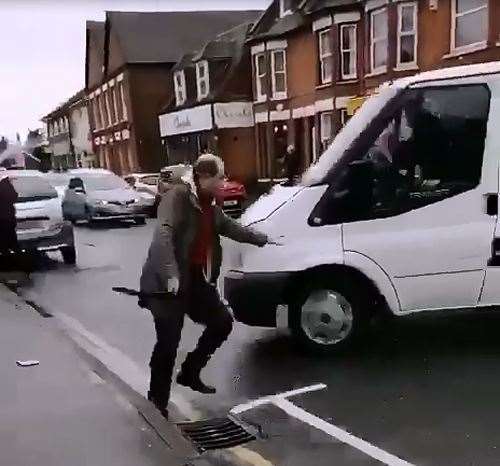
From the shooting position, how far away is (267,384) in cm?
561

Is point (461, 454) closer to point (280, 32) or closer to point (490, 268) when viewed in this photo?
point (490, 268)

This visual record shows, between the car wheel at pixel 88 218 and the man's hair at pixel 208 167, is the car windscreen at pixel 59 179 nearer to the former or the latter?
the car wheel at pixel 88 218

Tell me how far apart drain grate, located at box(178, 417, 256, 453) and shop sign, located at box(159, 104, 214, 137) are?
28.6 meters

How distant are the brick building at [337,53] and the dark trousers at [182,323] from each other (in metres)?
14.2

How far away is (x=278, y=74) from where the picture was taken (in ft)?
95.9

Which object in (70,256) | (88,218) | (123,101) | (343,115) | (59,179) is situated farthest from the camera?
(123,101)

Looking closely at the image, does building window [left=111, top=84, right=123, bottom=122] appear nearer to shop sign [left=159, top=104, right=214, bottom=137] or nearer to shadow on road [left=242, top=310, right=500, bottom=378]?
shop sign [left=159, top=104, right=214, bottom=137]

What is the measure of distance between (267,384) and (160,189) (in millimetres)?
1825

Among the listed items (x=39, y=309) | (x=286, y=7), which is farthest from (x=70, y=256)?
(x=286, y=7)

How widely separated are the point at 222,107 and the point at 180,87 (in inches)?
258

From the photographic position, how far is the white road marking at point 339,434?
4.14 meters

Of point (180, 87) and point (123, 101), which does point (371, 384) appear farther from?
point (123, 101)

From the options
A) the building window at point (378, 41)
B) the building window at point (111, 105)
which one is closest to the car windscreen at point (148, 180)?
the building window at point (378, 41)

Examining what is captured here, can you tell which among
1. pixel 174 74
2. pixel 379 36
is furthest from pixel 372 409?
pixel 174 74
